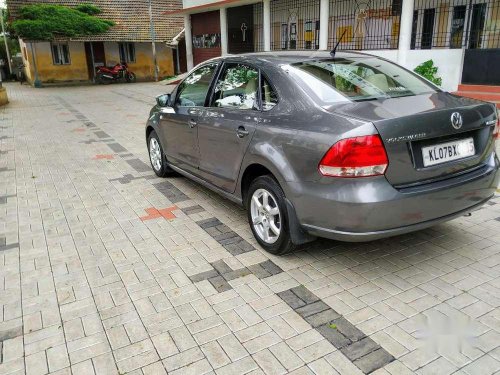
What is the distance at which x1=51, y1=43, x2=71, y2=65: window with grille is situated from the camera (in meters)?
27.2

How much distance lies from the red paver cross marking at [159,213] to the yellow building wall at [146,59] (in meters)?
26.7

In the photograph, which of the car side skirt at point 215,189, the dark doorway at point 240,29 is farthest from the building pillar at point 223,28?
the car side skirt at point 215,189

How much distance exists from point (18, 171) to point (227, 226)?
4.20 meters

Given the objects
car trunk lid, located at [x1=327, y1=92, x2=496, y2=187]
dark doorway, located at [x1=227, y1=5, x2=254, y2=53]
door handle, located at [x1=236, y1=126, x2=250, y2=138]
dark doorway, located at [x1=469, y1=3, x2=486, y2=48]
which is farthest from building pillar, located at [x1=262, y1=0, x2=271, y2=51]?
car trunk lid, located at [x1=327, y1=92, x2=496, y2=187]

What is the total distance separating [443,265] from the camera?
137 inches

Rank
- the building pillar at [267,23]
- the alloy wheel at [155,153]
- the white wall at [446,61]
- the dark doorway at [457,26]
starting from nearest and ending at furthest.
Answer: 1. the alloy wheel at [155,153]
2. the white wall at [446,61]
3. the dark doorway at [457,26]
4. the building pillar at [267,23]

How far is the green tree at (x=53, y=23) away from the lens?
77.8 ft

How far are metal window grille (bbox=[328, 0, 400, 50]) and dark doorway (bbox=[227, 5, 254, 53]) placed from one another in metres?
5.30

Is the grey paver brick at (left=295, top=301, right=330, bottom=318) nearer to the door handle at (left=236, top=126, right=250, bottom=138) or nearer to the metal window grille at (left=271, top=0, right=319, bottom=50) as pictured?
the door handle at (left=236, top=126, right=250, bottom=138)

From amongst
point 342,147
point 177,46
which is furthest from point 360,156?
point 177,46

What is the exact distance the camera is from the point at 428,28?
14070 mm

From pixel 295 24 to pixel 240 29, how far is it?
3315 millimetres

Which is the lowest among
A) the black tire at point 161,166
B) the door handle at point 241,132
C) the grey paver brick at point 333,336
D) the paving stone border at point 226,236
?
the grey paver brick at point 333,336

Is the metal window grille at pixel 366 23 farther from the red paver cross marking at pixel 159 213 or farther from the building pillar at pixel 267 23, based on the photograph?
the red paver cross marking at pixel 159 213
